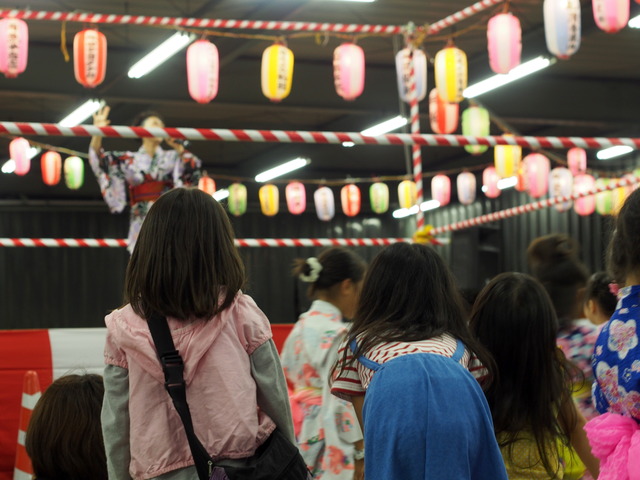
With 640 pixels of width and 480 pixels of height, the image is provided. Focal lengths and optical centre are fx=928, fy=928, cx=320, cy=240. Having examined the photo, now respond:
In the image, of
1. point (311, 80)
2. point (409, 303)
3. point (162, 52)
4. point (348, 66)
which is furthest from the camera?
point (311, 80)

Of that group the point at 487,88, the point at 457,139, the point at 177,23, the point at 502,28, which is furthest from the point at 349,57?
the point at 457,139

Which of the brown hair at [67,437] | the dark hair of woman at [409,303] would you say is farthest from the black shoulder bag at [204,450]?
the brown hair at [67,437]

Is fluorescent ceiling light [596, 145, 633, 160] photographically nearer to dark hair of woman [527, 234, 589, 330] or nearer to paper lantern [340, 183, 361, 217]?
paper lantern [340, 183, 361, 217]

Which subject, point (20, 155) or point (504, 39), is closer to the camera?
point (504, 39)

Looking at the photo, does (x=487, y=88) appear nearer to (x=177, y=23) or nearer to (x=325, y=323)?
(x=177, y=23)

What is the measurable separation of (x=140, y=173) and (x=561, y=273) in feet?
10.3

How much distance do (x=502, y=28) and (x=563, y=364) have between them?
6335 mm

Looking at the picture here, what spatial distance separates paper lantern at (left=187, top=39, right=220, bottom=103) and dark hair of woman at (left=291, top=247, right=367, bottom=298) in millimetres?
5664

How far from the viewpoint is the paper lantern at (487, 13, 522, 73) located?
8.26m

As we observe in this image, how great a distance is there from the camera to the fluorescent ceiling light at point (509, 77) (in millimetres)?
10617

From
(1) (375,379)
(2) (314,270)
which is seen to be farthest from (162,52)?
(1) (375,379)

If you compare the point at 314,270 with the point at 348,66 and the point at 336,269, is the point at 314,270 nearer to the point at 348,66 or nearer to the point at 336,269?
the point at 336,269

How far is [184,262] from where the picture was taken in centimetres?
199

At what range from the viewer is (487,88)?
11.7m
